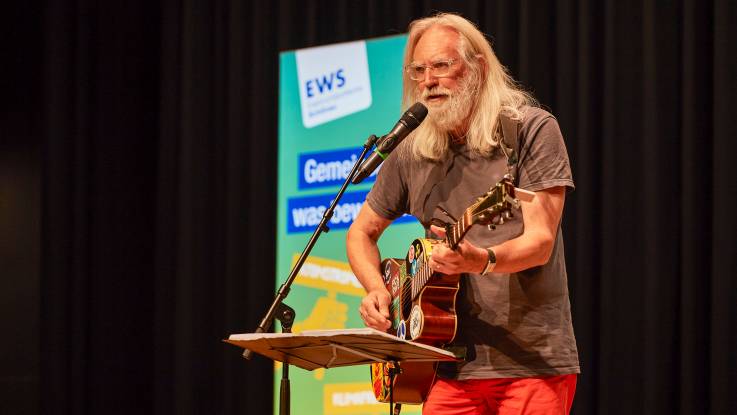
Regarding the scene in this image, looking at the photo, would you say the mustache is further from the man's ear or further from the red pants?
the red pants

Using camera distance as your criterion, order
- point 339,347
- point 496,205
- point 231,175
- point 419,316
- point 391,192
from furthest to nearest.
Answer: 1. point 231,175
2. point 391,192
3. point 419,316
4. point 339,347
5. point 496,205

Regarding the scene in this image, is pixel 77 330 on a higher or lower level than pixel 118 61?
lower

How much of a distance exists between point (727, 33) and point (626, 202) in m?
0.81

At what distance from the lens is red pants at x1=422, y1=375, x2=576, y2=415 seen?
2.24m

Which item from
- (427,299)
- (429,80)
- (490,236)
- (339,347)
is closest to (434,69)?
(429,80)

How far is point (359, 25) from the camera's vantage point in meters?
4.91

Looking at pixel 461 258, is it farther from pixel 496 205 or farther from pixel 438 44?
pixel 438 44

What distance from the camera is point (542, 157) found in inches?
90.1

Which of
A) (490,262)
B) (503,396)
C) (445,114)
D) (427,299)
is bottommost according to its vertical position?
(503,396)

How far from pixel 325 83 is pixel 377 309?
207 cm

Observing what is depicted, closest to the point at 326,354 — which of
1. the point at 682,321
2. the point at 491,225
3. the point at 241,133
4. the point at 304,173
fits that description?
the point at 491,225

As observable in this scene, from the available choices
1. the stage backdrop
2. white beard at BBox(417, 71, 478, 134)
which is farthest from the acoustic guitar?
the stage backdrop

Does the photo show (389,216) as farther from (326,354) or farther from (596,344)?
(596,344)

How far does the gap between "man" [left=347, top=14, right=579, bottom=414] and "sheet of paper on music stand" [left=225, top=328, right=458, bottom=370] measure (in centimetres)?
21
